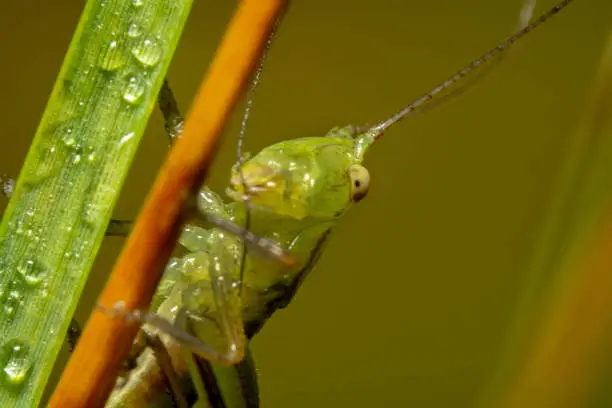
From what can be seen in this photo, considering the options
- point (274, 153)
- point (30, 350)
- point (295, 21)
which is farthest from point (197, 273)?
point (295, 21)

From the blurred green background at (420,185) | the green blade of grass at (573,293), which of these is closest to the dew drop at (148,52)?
the green blade of grass at (573,293)

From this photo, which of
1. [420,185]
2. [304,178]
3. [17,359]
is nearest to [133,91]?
[17,359]

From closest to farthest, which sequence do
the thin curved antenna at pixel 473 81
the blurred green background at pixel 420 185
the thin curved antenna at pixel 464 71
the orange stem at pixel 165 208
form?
the orange stem at pixel 165 208
the thin curved antenna at pixel 464 71
the thin curved antenna at pixel 473 81
the blurred green background at pixel 420 185

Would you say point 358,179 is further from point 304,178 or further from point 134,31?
point 134,31

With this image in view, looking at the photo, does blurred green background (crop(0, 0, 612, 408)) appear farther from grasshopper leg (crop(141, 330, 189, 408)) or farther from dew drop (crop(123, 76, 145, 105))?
dew drop (crop(123, 76, 145, 105))

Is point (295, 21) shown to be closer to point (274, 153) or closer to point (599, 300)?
point (274, 153)

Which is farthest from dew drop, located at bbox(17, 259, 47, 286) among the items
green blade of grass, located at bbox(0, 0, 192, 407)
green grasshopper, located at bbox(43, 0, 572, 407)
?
green grasshopper, located at bbox(43, 0, 572, 407)

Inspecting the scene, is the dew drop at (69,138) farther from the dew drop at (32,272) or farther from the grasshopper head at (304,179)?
the grasshopper head at (304,179)
